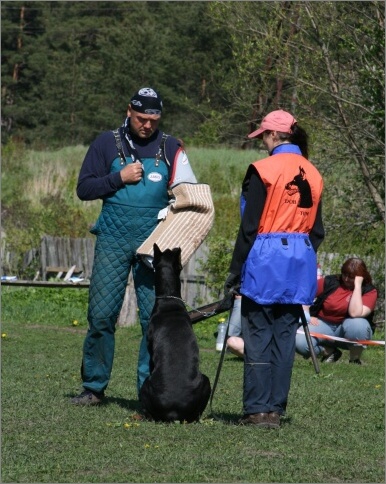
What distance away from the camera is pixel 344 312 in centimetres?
1161

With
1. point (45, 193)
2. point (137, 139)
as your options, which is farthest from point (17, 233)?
point (137, 139)

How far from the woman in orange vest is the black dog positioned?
1.09 feet

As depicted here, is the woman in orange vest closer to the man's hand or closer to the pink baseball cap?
the pink baseball cap

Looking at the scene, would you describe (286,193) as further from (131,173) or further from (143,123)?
(143,123)

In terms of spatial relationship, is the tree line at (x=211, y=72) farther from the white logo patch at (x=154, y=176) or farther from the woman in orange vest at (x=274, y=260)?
the woman in orange vest at (x=274, y=260)

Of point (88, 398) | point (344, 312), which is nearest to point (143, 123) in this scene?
point (88, 398)

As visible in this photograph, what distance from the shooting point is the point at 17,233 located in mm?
20234

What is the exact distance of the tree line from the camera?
46.9ft

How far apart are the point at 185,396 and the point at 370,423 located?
1446 mm

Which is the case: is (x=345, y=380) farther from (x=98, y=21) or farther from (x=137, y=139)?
(x=98, y=21)

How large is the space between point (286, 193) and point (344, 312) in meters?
5.53

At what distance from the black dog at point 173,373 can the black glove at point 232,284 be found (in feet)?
1.28

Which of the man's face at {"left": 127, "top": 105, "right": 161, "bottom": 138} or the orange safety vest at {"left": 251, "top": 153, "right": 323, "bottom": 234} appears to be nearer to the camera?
the orange safety vest at {"left": 251, "top": 153, "right": 323, "bottom": 234}

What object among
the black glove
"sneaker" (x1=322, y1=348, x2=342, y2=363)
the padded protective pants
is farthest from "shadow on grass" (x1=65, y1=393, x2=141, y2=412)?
"sneaker" (x1=322, y1=348, x2=342, y2=363)
